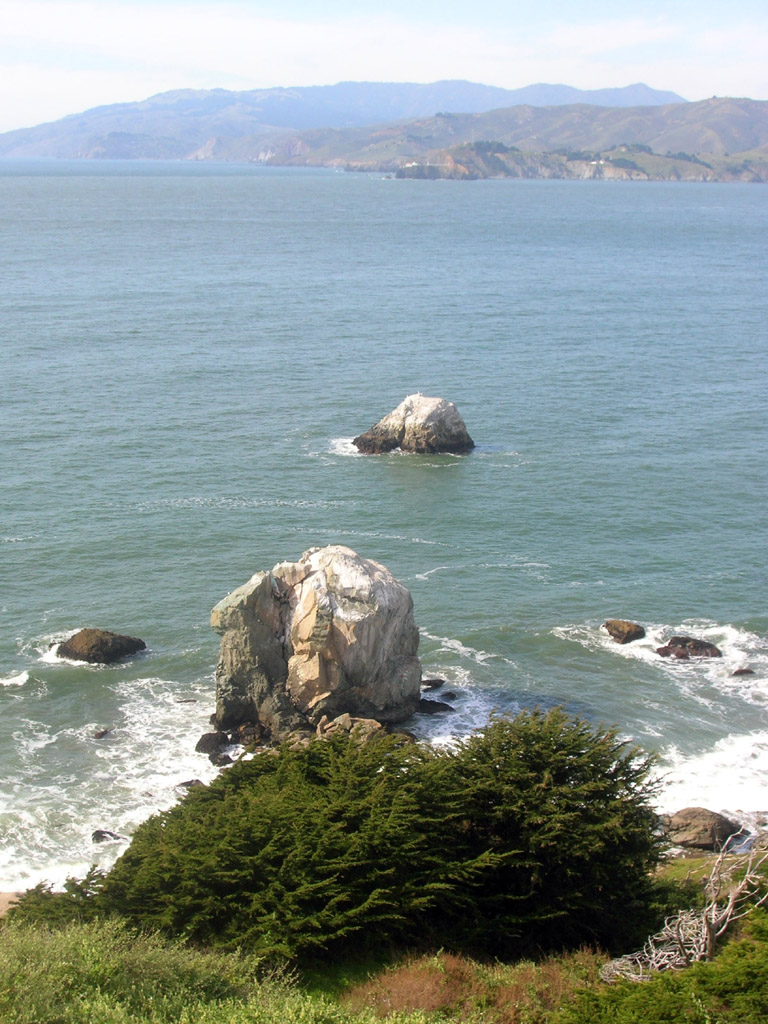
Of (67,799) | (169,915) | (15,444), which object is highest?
(15,444)

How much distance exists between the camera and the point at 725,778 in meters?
36.6

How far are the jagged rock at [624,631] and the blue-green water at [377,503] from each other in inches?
24.6

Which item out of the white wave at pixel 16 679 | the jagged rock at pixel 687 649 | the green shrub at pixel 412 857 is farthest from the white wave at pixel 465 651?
the white wave at pixel 16 679

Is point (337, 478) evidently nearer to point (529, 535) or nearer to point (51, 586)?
point (529, 535)

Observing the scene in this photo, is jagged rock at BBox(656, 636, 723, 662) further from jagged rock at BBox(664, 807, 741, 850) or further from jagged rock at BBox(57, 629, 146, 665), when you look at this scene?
jagged rock at BBox(57, 629, 146, 665)

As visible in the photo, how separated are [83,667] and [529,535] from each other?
24.6 m

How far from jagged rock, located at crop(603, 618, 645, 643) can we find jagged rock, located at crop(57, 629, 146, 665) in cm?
2073

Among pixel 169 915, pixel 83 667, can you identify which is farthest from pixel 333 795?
pixel 83 667

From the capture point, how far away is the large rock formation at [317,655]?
3900cm

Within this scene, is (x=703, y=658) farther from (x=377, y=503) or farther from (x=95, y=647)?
(x=95, y=647)

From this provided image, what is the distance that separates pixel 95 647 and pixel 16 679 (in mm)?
3272

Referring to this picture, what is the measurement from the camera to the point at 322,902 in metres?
23.4

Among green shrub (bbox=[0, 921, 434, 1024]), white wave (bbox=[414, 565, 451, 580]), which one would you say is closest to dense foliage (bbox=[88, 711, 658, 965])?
green shrub (bbox=[0, 921, 434, 1024])

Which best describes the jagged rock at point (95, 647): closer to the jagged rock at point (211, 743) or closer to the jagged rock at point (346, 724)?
the jagged rock at point (211, 743)
